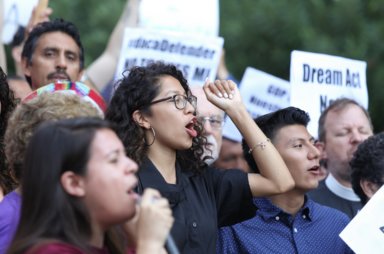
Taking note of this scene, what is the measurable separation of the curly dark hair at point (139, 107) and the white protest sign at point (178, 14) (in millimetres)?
2501

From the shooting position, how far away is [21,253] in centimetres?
340

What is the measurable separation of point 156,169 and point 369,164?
157 centimetres

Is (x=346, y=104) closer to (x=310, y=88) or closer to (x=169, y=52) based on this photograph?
(x=310, y=88)

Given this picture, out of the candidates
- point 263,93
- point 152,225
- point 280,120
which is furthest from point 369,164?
point 152,225

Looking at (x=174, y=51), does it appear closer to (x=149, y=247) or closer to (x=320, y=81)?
(x=320, y=81)

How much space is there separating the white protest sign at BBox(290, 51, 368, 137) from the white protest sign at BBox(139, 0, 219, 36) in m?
0.92

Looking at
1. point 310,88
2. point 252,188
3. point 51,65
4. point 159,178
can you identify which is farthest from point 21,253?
point 310,88

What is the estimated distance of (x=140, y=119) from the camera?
479 centimetres

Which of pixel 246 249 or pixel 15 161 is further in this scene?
pixel 246 249

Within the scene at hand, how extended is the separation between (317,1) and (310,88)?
4.20 meters

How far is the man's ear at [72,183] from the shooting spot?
3.50 meters

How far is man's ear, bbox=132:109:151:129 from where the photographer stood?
15.6 ft

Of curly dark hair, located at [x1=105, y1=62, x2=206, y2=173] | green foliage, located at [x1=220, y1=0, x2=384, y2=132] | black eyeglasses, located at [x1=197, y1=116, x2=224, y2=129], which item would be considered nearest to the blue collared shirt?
curly dark hair, located at [x1=105, y1=62, x2=206, y2=173]

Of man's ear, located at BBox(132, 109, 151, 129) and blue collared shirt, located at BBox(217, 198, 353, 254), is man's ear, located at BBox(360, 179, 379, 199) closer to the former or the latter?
blue collared shirt, located at BBox(217, 198, 353, 254)
